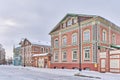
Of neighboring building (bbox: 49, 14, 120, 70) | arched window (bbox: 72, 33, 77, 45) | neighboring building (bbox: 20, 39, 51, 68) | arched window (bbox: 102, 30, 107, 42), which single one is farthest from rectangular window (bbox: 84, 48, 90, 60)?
neighboring building (bbox: 20, 39, 51, 68)

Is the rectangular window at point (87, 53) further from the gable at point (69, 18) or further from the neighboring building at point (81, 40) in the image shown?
the gable at point (69, 18)

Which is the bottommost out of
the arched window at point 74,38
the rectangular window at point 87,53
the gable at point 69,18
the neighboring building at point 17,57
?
the neighboring building at point 17,57

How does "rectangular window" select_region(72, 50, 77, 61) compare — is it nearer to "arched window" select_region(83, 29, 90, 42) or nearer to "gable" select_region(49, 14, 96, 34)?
"arched window" select_region(83, 29, 90, 42)

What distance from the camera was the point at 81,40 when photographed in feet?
127

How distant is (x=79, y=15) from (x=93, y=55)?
9.45 meters

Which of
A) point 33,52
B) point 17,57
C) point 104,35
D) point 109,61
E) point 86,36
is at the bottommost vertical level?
point 17,57

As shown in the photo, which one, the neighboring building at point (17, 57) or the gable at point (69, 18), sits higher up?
the gable at point (69, 18)

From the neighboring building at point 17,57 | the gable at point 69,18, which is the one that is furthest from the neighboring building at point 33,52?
the gable at point 69,18

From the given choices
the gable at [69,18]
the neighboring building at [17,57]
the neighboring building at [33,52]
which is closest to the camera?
the gable at [69,18]

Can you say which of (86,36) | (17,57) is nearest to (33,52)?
(17,57)

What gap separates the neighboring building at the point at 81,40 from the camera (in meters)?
35.2

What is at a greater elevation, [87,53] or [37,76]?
[87,53]

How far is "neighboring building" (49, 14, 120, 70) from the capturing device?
35.2 metres

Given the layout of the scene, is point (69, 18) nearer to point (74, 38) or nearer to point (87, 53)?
point (74, 38)
